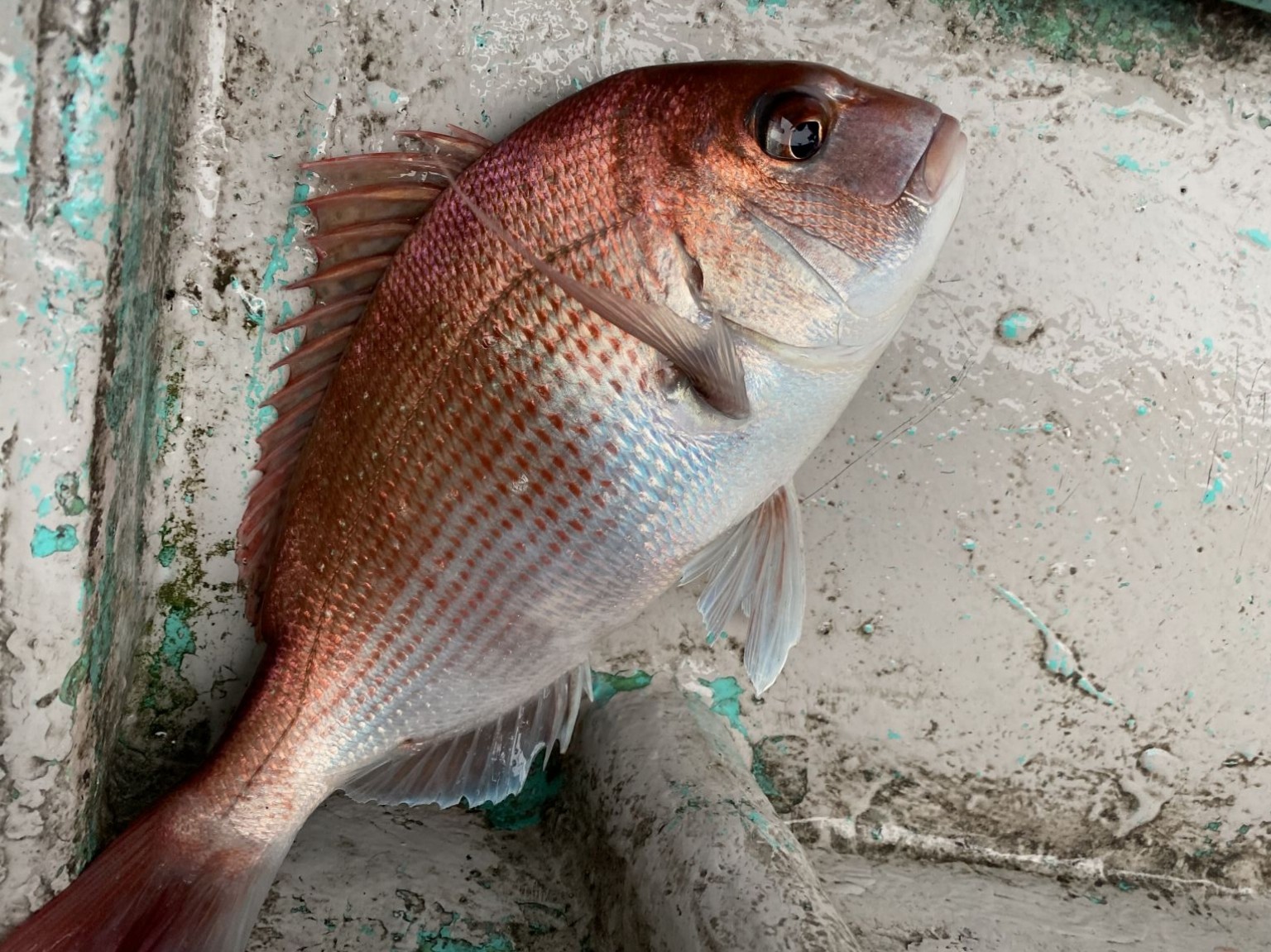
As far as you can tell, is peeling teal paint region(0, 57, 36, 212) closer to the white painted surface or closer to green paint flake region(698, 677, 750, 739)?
the white painted surface

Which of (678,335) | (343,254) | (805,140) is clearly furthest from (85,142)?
(805,140)

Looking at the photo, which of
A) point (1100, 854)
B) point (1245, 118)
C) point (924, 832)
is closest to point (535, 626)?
point (924, 832)

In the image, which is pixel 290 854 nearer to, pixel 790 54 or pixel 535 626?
pixel 535 626

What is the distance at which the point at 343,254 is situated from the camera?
49.2 inches

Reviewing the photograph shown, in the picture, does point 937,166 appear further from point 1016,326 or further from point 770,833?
point 770,833

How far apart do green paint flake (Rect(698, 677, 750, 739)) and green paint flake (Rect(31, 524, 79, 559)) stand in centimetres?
89

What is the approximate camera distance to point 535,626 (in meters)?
1.21

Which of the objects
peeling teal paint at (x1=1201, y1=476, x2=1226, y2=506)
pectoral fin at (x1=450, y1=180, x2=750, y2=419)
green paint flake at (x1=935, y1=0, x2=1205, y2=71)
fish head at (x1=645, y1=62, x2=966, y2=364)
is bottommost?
peeling teal paint at (x1=1201, y1=476, x2=1226, y2=506)

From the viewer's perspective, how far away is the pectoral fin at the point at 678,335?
3.41 feet

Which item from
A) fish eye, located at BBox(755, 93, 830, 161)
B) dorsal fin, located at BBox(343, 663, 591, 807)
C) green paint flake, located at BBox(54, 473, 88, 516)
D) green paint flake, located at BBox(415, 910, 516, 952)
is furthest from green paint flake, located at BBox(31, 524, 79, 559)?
fish eye, located at BBox(755, 93, 830, 161)

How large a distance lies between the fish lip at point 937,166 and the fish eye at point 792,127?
11cm

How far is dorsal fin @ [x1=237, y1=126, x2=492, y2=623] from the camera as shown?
122cm

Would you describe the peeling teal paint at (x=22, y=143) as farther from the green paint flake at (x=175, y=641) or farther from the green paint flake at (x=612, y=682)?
the green paint flake at (x=612, y=682)

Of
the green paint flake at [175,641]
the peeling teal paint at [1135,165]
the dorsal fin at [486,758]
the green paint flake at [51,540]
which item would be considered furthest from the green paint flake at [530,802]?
the peeling teal paint at [1135,165]
